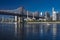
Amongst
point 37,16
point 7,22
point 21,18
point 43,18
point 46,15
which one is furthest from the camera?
point 7,22

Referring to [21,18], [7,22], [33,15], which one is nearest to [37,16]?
[33,15]

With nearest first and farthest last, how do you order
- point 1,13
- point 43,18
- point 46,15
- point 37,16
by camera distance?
point 1,13
point 37,16
point 43,18
point 46,15

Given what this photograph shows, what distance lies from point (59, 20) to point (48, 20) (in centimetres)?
321

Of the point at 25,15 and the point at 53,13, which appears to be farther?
the point at 53,13

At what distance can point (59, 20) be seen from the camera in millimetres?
49938

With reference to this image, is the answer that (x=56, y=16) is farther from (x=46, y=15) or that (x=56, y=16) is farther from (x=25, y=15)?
(x=25, y=15)

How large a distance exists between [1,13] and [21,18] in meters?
5.93

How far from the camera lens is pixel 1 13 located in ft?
113

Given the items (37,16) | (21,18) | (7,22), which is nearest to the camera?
(21,18)

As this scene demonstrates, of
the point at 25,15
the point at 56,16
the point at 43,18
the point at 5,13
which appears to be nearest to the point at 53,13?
the point at 56,16

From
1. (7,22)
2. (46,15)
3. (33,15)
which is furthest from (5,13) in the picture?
(7,22)

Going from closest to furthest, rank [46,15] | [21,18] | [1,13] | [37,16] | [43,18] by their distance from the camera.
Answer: [1,13] < [21,18] < [37,16] < [43,18] < [46,15]

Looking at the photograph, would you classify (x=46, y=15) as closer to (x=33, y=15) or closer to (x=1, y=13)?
(x=33, y=15)

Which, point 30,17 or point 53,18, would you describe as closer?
point 30,17
